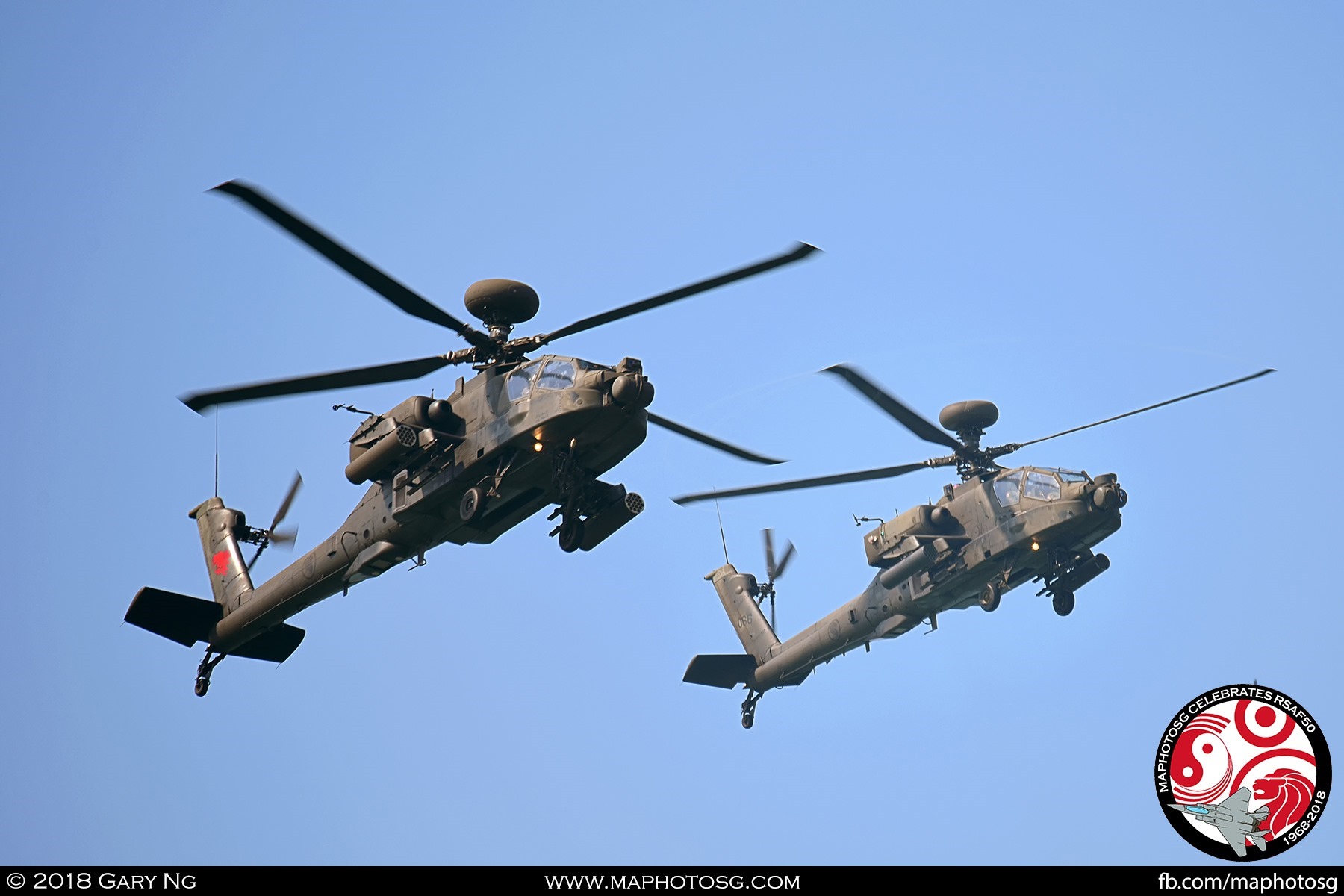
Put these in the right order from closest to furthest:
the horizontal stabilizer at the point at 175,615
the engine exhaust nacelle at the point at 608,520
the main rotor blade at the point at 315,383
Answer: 1. the main rotor blade at the point at 315,383
2. the engine exhaust nacelle at the point at 608,520
3. the horizontal stabilizer at the point at 175,615

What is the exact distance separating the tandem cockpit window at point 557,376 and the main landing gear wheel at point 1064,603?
41.2ft

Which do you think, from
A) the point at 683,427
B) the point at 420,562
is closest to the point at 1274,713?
the point at 683,427

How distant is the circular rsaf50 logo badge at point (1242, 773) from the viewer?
58.3ft

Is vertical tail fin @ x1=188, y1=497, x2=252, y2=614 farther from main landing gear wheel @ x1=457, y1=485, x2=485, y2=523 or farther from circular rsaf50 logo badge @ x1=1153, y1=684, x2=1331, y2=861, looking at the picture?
circular rsaf50 logo badge @ x1=1153, y1=684, x2=1331, y2=861

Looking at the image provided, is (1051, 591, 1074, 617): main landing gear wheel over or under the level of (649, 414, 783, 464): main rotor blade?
under

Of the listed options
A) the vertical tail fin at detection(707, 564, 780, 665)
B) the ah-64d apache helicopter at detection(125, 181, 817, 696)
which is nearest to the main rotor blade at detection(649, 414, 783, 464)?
the ah-64d apache helicopter at detection(125, 181, 817, 696)

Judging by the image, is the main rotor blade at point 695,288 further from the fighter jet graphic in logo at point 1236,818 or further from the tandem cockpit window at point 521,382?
the fighter jet graphic in logo at point 1236,818

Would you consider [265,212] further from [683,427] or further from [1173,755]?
[1173,755]

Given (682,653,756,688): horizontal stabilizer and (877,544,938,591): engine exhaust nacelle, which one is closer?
(877,544,938,591): engine exhaust nacelle

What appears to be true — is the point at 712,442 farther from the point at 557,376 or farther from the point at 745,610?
the point at 745,610

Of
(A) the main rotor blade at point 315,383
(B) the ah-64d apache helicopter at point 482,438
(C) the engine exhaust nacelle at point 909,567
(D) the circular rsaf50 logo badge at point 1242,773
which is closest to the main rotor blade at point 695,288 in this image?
(B) the ah-64d apache helicopter at point 482,438

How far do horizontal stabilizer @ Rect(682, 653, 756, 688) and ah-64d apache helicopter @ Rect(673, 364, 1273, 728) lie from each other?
3.04 metres

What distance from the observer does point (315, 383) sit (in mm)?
21297

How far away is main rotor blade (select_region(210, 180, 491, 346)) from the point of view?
734 inches
